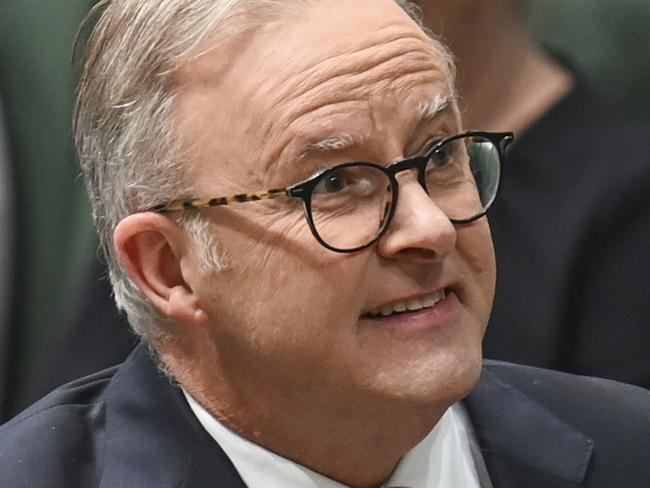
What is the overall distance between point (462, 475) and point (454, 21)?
747mm

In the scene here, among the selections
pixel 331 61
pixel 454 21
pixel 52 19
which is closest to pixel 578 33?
pixel 454 21

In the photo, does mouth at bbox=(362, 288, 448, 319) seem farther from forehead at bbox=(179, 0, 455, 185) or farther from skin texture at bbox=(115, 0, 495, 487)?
forehead at bbox=(179, 0, 455, 185)

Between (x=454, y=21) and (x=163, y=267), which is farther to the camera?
(x=454, y=21)

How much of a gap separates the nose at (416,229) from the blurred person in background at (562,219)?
583 mm

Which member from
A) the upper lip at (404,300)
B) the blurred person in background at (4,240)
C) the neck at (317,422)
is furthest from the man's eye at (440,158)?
the blurred person in background at (4,240)

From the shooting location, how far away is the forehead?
1.33m

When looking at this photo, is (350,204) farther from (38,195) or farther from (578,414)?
(38,195)

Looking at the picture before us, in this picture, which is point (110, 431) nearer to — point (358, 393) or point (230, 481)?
point (230, 481)

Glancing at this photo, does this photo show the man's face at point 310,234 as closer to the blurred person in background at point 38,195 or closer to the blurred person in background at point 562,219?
the blurred person in background at point 562,219

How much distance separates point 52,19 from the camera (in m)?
2.14

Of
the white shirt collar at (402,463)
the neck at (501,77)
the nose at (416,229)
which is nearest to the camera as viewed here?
the nose at (416,229)

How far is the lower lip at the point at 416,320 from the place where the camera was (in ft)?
4.41

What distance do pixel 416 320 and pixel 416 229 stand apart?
0.31ft

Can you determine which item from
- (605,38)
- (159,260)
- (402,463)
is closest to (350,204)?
(159,260)
